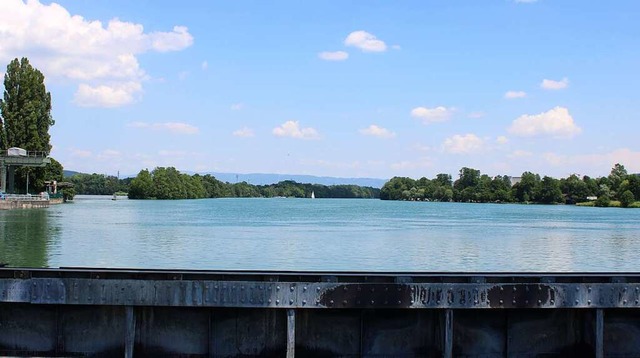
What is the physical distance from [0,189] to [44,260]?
95.8 m

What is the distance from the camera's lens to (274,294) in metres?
10.5

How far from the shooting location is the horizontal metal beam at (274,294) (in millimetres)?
10430

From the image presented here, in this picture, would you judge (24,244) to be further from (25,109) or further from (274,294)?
(25,109)

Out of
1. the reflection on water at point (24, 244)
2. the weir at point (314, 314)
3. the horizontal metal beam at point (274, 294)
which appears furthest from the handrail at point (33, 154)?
the horizontal metal beam at point (274, 294)

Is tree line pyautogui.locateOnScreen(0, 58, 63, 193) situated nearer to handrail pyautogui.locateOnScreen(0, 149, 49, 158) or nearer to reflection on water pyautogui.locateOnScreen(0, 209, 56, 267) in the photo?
handrail pyautogui.locateOnScreen(0, 149, 49, 158)

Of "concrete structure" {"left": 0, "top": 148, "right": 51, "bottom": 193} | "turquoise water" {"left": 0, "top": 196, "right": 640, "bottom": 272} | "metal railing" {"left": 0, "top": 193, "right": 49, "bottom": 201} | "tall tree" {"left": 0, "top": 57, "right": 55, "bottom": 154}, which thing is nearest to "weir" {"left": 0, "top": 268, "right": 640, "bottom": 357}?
"turquoise water" {"left": 0, "top": 196, "right": 640, "bottom": 272}

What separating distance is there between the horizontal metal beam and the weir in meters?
0.02

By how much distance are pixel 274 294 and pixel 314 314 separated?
109 centimetres

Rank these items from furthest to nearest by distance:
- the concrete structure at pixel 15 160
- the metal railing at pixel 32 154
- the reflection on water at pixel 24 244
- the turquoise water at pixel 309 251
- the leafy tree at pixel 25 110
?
the leafy tree at pixel 25 110 < the metal railing at pixel 32 154 < the concrete structure at pixel 15 160 < the turquoise water at pixel 309 251 < the reflection on water at pixel 24 244

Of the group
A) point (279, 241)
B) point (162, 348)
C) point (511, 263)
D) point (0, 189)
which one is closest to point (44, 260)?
point (279, 241)

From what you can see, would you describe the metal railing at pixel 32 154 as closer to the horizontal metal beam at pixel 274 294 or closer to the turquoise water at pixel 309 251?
the turquoise water at pixel 309 251

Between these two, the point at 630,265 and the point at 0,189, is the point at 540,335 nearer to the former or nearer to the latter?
the point at 630,265

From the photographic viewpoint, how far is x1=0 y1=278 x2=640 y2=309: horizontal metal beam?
411 inches

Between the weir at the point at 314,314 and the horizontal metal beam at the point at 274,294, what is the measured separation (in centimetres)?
2
